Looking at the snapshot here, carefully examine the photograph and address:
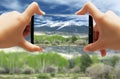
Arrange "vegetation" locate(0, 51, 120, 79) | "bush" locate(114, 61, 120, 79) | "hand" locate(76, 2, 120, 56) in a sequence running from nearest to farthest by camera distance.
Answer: "hand" locate(76, 2, 120, 56)
"vegetation" locate(0, 51, 120, 79)
"bush" locate(114, 61, 120, 79)

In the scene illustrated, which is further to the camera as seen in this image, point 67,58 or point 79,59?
point 79,59

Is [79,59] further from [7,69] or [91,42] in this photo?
[91,42]

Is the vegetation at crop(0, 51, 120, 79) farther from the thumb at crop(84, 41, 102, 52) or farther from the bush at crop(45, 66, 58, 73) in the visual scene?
the thumb at crop(84, 41, 102, 52)

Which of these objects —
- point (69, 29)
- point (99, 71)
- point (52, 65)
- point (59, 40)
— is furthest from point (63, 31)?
point (99, 71)

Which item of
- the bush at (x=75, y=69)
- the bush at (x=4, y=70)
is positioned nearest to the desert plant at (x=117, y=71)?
the bush at (x=75, y=69)

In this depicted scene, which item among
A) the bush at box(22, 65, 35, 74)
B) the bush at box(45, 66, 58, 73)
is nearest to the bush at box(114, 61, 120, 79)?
A: the bush at box(45, 66, 58, 73)

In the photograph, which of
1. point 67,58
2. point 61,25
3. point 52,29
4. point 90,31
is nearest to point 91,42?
point 90,31
